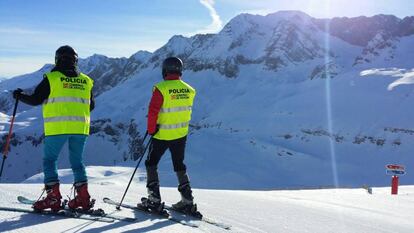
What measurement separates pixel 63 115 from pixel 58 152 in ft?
1.61

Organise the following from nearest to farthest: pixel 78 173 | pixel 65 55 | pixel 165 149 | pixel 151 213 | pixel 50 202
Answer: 1. pixel 50 202
2. pixel 65 55
3. pixel 78 173
4. pixel 151 213
5. pixel 165 149

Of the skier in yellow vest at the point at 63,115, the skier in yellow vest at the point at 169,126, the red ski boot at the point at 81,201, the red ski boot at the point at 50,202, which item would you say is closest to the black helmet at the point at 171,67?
the skier in yellow vest at the point at 169,126

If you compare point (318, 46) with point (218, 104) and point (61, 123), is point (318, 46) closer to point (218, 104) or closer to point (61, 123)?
point (218, 104)

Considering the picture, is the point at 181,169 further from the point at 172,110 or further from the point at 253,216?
the point at 253,216

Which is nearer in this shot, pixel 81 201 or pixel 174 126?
pixel 81 201

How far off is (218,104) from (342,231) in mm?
144514

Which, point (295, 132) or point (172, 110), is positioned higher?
point (172, 110)

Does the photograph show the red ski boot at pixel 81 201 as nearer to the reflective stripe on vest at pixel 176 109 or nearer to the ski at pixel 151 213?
the ski at pixel 151 213

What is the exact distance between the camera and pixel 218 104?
496 feet

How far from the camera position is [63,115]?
6.23 m

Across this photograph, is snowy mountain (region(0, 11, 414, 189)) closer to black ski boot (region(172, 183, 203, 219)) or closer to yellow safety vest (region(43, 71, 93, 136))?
black ski boot (region(172, 183, 203, 219))

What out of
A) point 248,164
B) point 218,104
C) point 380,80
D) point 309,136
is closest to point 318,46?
point 218,104

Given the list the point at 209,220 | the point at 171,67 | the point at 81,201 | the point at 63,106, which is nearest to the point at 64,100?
the point at 63,106

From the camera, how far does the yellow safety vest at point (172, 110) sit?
22.4 ft
